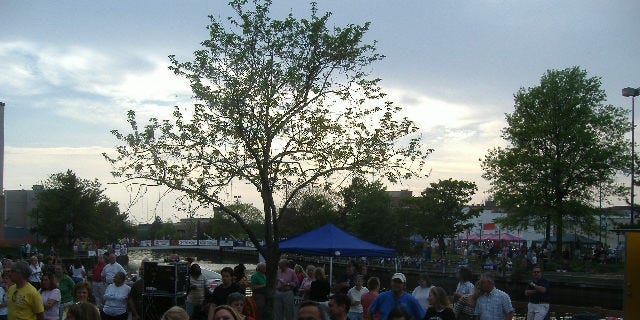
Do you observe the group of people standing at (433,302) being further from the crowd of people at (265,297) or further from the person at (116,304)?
the person at (116,304)

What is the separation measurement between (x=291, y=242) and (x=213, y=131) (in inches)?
152

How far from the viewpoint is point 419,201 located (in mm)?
58594

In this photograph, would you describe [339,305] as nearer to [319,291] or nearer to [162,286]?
[319,291]

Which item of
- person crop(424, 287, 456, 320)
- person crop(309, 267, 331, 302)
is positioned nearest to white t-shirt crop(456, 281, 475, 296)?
person crop(309, 267, 331, 302)

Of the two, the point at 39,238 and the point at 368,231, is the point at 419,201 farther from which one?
the point at 39,238

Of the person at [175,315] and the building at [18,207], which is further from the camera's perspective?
the building at [18,207]

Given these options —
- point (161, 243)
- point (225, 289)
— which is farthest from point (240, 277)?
point (161, 243)

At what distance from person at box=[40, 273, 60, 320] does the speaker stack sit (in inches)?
95.9

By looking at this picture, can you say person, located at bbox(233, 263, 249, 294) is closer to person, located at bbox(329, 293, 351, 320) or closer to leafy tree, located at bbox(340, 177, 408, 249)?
person, located at bbox(329, 293, 351, 320)

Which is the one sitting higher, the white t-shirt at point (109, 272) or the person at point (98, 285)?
the white t-shirt at point (109, 272)

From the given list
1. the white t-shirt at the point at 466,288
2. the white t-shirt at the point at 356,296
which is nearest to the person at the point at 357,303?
the white t-shirt at the point at 356,296

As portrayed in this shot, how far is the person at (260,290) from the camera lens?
13969 mm

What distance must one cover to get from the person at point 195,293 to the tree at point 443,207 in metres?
46.1

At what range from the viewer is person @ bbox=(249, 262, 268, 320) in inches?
550
